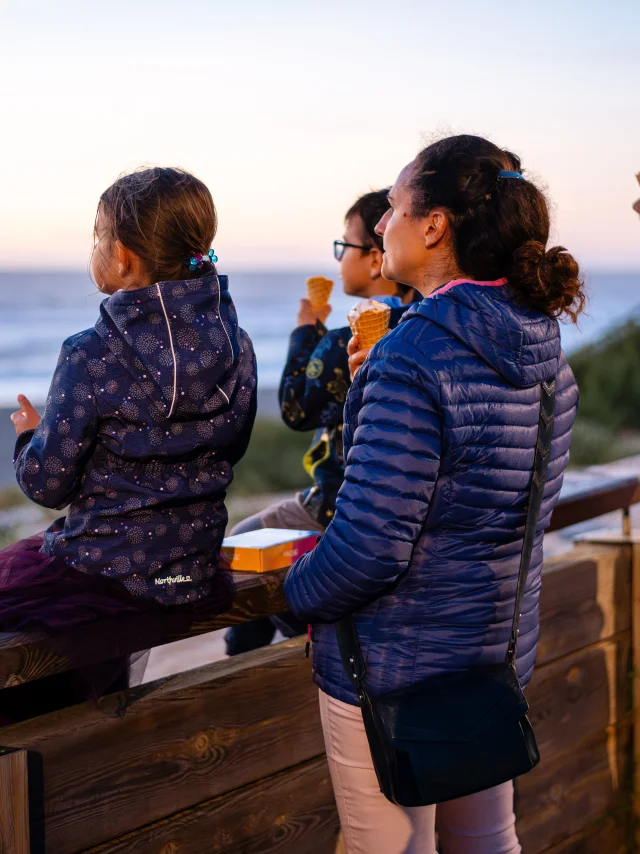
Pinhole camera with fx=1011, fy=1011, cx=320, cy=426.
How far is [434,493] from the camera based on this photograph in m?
1.75

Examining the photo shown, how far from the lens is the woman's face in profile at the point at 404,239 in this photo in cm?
189

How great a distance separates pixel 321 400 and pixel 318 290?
49cm

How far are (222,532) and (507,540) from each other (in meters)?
0.60

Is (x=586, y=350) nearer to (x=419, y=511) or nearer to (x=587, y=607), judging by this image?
(x=587, y=607)

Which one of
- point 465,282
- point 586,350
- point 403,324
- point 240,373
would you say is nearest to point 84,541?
point 240,373

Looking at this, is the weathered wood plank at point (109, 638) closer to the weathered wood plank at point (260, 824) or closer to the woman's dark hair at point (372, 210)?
the weathered wood plank at point (260, 824)

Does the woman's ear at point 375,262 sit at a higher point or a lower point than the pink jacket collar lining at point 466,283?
lower

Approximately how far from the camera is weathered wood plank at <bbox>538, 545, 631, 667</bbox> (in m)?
3.11

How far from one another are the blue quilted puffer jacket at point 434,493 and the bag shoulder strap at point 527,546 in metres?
0.01

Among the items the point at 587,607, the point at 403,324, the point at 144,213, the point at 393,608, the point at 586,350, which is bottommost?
the point at 586,350

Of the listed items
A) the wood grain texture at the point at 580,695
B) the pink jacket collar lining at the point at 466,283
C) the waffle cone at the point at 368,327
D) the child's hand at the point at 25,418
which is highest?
the pink jacket collar lining at the point at 466,283

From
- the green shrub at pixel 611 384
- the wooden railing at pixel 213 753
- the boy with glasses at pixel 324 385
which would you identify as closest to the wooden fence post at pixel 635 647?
the wooden railing at pixel 213 753

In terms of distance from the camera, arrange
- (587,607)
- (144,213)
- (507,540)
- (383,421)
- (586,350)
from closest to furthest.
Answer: (383,421) < (507,540) < (144,213) < (587,607) < (586,350)

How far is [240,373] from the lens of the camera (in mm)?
2119
